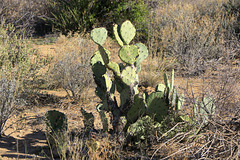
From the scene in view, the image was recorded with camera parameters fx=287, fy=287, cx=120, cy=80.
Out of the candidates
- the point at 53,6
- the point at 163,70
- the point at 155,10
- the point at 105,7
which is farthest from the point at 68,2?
the point at 163,70

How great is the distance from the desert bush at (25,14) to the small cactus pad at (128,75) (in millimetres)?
6611

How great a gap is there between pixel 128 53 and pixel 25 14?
753 centimetres

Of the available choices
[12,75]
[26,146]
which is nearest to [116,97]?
[12,75]

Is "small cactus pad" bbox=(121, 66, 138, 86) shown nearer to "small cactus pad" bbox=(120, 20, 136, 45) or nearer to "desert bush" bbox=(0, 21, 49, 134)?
"small cactus pad" bbox=(120, 20, 136, 45)

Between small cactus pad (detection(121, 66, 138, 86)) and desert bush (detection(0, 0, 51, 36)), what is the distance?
6.61 meters

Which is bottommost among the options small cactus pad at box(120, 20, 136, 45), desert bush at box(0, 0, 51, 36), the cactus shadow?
the cactus shadow

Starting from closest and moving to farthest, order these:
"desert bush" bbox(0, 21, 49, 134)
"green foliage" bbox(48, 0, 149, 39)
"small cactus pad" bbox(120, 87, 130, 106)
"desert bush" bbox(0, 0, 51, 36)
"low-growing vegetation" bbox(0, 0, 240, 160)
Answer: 1. "low-growing vegetation" bbox(0, 0, 240, 160)
2. "small cactus pad" bbox(120, 87, 130, 106)
3. "desert bush" bbox(0, 21, 49, 134)
4. "desert bush" bbox(0, 0, 51, 36)
5. "green foliage" bbox(48, 0, 149, 39)

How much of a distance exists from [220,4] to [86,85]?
7065 mm

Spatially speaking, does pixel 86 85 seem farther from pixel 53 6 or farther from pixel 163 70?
pixel 53 6

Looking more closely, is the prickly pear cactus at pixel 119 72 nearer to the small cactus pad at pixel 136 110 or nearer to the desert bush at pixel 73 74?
the small cactus pad at pixel 136 110

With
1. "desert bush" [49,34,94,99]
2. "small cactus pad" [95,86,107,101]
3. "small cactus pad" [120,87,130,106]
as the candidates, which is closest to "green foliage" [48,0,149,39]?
"desert bush" [49,34,94,99]

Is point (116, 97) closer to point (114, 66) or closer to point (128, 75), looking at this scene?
point (128, 75)

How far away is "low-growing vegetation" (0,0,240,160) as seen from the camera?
9.91ft

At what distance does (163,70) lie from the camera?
718 centimetres
